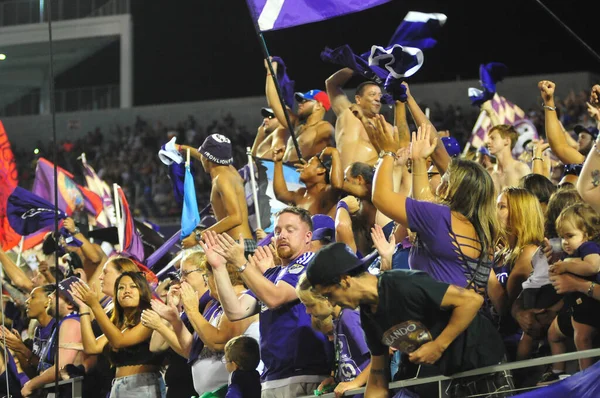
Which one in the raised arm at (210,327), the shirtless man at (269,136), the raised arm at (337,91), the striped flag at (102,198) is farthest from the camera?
the striped flag at (102,198)

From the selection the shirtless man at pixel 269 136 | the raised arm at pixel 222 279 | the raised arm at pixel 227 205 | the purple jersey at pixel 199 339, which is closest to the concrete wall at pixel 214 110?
the shirtless man at pixel 269 136

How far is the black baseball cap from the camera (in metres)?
3.87

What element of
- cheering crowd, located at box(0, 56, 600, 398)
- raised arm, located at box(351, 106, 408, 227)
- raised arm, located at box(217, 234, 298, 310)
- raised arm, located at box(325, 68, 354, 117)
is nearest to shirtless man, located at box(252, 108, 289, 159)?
raised arm, located at box(325, 68, 354, 117)

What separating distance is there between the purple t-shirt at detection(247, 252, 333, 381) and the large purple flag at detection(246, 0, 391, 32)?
6.13 feet

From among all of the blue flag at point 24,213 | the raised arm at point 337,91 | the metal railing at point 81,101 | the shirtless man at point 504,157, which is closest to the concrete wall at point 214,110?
the metal railing at point 81,101

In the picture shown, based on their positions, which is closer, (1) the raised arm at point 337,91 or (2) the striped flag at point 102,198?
(1) the raised arm at point 337,91

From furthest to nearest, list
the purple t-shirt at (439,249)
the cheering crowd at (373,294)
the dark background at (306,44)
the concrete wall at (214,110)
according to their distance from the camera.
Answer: the dark background at (306,44)
the concrete wall at (214,110)
the purple t-shirt at (439,249)
the cheering crowd at (373,294)

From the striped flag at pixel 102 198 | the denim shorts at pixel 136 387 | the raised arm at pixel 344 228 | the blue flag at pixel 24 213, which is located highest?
the striped flag at pixel 102 198

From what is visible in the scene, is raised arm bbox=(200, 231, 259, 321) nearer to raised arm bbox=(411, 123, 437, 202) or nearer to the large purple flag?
raised arm bbox=(411, 123, 437, 202)

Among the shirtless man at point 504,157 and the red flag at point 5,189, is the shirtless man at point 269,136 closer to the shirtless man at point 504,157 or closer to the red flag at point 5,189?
the red flag at point 5,189

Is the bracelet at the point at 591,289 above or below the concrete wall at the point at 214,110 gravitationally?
below

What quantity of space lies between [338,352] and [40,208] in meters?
5.59

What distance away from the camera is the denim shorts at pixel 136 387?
5.96m

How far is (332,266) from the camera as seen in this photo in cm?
388
